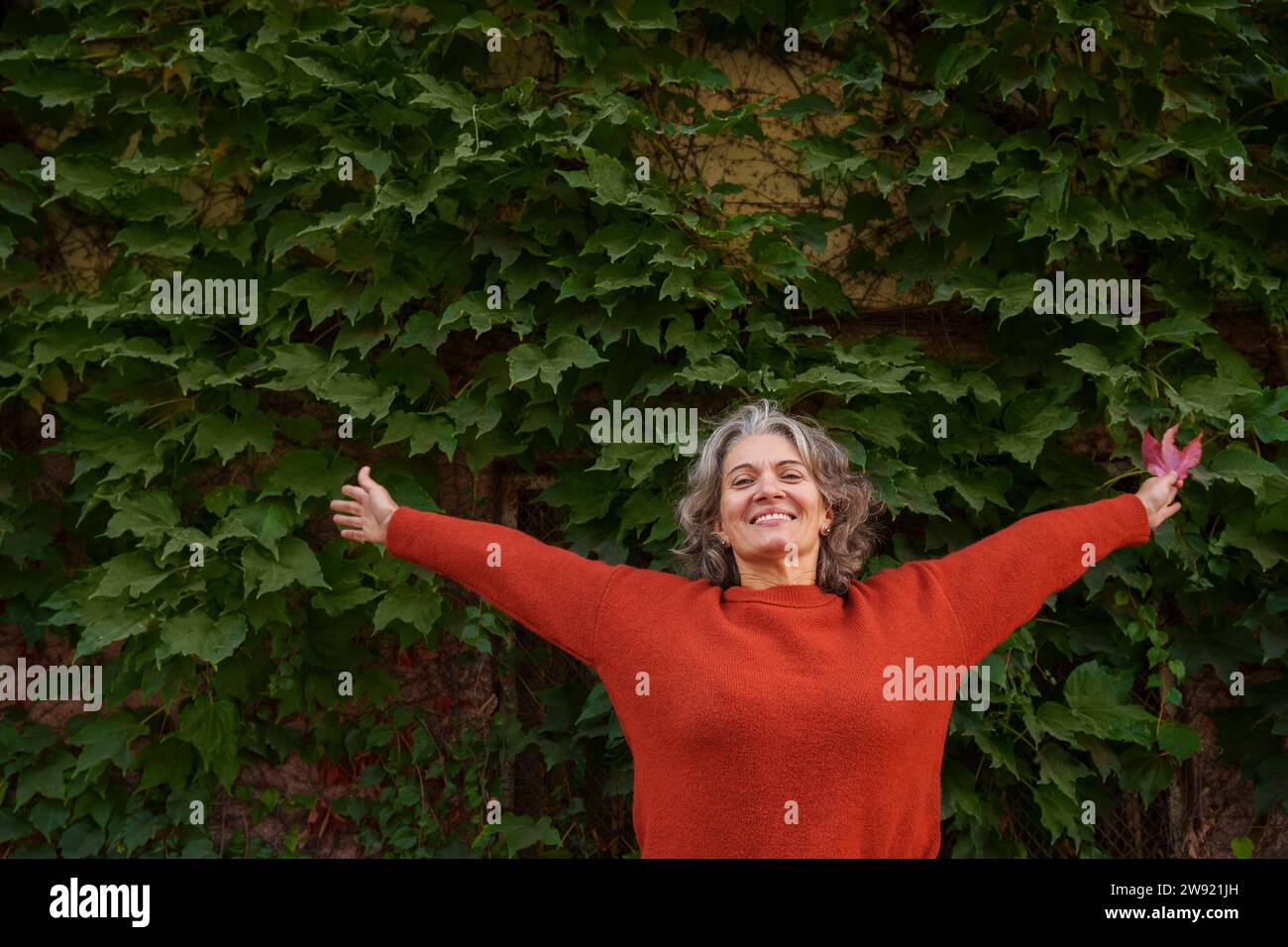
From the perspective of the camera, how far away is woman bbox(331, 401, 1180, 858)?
74.7 inches

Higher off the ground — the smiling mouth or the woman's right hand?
the woman's right hand

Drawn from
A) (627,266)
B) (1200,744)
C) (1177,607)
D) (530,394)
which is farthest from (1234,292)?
(530,394)

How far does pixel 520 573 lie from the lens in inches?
84.5

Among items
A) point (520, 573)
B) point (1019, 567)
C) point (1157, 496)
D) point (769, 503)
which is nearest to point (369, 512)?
point (520, 573)

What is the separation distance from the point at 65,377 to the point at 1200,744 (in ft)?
12.0

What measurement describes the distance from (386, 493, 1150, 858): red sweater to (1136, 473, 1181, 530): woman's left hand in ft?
0.10

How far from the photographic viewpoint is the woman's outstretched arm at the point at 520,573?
2.12 m

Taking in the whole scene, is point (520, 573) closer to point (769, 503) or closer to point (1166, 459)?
point (769, 503)

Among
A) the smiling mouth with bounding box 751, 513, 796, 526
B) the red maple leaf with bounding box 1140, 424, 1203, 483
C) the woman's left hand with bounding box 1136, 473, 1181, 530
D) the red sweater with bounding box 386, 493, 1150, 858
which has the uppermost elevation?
the red maple leaf with bounding box 1140, 424, 1203, 483

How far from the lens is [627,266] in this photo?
3066mm

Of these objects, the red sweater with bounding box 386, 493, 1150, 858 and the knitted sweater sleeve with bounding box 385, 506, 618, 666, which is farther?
the knitted sweater sleeve with bounding box 385, 506, 618, 666

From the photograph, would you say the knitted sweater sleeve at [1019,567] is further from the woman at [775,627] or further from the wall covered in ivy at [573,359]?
the wall covered in ivy at [573,359]

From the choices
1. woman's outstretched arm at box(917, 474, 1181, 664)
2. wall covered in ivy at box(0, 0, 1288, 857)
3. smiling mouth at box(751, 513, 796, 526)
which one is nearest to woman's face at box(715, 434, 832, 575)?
smiling mouth at box(751, 513, 796, 526)

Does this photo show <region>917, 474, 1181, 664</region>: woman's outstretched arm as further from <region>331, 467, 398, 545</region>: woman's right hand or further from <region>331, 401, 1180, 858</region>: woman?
<region>331, 467, 398, 545</region>: woman's right hand
